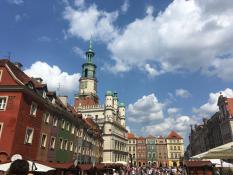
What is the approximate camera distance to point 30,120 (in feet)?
97.0

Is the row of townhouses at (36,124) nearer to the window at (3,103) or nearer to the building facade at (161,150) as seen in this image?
the window at (3,103)

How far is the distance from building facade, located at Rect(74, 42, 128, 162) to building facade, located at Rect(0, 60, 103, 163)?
46386 mm

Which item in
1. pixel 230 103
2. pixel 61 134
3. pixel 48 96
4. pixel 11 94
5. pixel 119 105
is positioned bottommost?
pixel 61 134

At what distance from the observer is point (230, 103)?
57312 mm

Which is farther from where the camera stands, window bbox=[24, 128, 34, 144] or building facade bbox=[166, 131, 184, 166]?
→ building facade bbox=[166, 131, 184, 166]

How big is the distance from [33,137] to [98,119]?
2354 inches

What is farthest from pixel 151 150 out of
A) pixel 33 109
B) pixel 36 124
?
pixel 33 109

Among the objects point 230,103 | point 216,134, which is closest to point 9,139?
point 230,103

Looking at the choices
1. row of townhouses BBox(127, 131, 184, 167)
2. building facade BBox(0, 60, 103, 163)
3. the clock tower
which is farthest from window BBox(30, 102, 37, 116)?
row of townhouses BBox(127, 131, 184, 167)

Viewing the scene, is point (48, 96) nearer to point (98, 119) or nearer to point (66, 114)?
point (66, 114)

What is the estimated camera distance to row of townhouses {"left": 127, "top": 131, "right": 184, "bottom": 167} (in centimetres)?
14588

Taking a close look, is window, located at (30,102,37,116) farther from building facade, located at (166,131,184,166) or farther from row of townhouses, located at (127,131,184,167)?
building facade, located at (166,131,184,166)

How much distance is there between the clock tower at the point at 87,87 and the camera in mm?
97375

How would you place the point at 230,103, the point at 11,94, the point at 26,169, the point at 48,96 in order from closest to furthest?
the point at 26,169 → the point at 11,94 → the point at 48,96 → the point at 230,103
